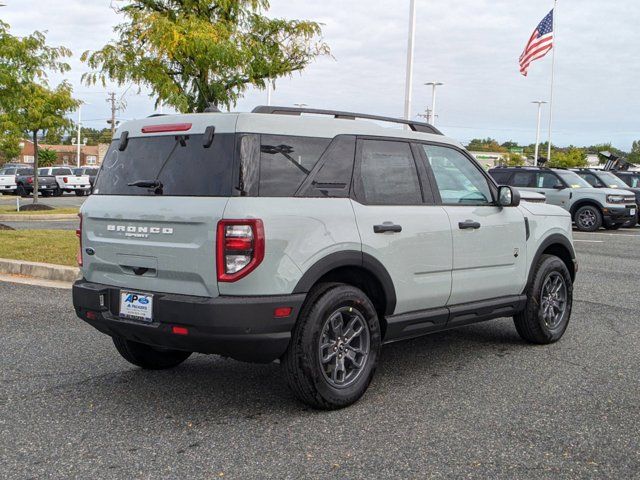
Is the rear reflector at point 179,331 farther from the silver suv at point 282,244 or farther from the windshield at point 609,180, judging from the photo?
the windshield at point 609,180

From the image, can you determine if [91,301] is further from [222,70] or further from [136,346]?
[222,70]

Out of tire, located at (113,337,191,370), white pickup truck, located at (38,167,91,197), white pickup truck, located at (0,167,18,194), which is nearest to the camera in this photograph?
tire, located at (113,337,191,370)

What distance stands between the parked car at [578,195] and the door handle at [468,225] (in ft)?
52.0

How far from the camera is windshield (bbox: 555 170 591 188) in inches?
833

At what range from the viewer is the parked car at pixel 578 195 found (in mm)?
20891

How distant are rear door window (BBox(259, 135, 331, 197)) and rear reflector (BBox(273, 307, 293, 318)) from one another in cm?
68

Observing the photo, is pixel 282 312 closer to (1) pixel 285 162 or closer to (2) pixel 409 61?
(1) pixel 285 162

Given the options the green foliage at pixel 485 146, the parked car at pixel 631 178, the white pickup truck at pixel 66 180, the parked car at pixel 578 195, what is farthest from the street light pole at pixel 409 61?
the green foliage at pixel 485 146

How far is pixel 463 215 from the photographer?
5.62 metres

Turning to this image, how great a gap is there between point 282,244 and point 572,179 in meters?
18.7

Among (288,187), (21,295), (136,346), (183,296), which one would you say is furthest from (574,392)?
(21,295)

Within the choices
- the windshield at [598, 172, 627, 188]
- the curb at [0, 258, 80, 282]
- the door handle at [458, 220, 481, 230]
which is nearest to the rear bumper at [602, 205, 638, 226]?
the windshield at [598, 172, 627, 188]

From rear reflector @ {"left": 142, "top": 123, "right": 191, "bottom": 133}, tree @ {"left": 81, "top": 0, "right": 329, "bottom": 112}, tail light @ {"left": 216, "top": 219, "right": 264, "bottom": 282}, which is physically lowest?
tail light @ {"left": 216, "top": 219, "right": 264, "bottom": 282}

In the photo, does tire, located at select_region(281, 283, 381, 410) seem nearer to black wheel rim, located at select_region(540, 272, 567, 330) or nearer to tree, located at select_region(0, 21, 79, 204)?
black wheel rim, located at select_region(540, 272, 567, 330)
